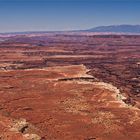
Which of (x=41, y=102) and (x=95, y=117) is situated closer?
(x=95, y=117)

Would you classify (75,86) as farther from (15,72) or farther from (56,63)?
(56,63)

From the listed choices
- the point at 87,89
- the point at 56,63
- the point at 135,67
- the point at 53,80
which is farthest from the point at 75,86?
the point at 56,63

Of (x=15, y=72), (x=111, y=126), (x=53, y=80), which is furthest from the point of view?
(x=15, y=72)

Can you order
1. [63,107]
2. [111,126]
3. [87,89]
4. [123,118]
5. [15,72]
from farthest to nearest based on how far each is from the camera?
1. [15,72]
2. [87,89]
3. [63,107]
4. [123,118]
5. [111,126]

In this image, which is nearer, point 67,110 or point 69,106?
point 67,110

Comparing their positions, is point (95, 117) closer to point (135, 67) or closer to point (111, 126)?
point (111, 126)

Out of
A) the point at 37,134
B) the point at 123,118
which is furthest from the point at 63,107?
the point at 37,134
